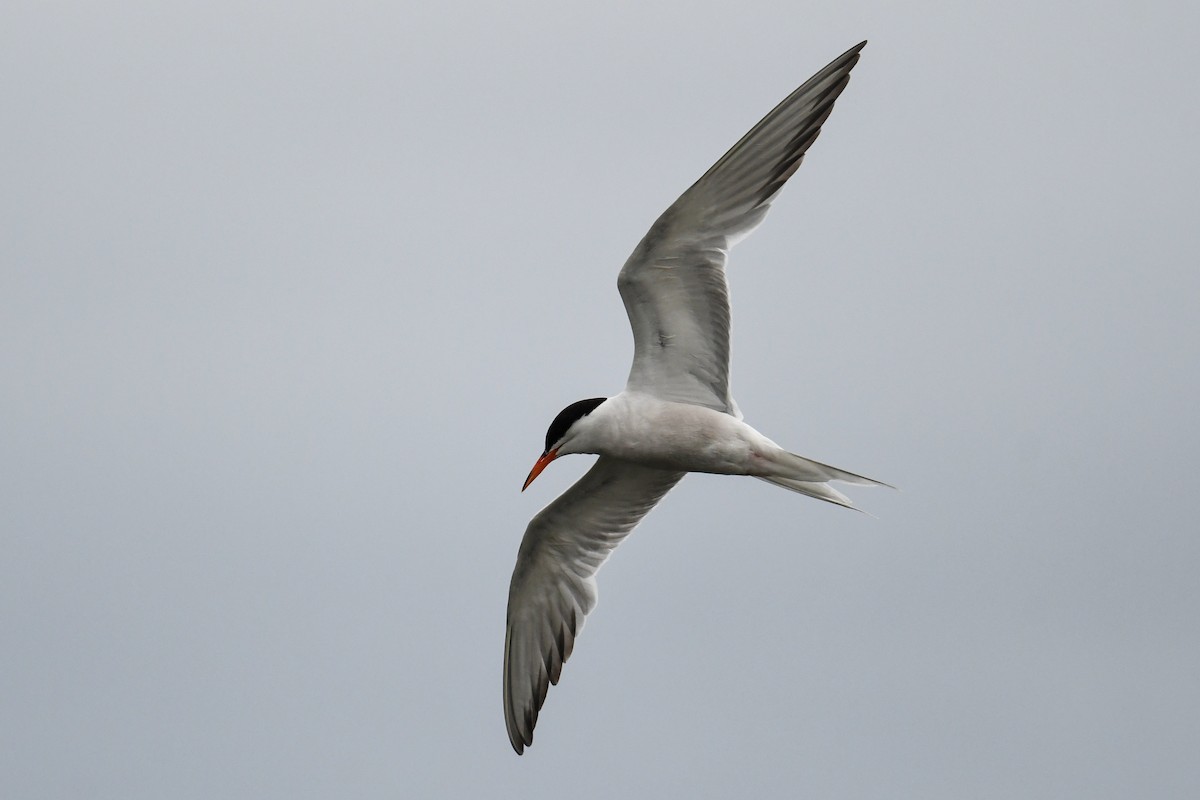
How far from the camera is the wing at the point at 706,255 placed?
9.93 metres

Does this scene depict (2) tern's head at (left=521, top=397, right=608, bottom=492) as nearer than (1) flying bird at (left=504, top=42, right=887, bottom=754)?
No

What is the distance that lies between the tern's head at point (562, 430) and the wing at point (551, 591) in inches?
55.4

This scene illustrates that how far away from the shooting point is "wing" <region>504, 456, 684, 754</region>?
1202 cm

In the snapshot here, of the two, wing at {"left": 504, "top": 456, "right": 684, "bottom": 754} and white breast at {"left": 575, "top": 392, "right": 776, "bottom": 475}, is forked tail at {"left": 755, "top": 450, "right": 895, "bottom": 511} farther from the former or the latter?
wing at {"left": 504, "top": 456, "right": 684, "bottom": 754}

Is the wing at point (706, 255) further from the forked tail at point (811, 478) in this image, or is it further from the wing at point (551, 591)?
the wing at point (551, 591)

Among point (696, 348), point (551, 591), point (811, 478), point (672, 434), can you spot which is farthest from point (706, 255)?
point (551, 591)

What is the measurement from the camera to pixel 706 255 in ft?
33.7

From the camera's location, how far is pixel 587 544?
12086 millimetres

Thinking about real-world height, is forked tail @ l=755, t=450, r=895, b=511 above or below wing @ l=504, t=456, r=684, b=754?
above

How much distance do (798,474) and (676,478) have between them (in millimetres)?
1632

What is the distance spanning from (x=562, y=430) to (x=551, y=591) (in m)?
1.96

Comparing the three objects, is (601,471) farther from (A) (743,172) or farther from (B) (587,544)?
(A) (743,172)

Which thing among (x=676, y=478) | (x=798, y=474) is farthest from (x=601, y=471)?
(x=798, y=474)

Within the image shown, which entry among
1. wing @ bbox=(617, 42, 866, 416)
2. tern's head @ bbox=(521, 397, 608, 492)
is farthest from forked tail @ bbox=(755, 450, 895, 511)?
tern's head @ bbox=(521, 397, 608, 492)
